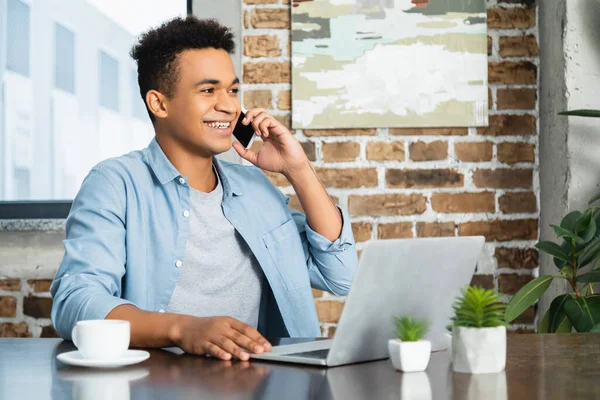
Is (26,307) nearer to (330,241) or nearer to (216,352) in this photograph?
(330,241)

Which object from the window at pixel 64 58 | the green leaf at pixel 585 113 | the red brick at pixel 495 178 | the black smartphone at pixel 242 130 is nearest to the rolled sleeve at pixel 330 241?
the black smartphone at pixel 242 130

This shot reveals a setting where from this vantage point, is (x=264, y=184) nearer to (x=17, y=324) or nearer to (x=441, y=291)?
(x=441, y=291)

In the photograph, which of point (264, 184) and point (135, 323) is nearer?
point (135, 323)

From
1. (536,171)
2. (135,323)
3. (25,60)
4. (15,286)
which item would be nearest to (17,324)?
(15,286)

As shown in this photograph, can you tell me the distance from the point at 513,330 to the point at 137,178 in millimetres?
1529

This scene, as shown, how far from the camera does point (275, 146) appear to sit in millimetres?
2023

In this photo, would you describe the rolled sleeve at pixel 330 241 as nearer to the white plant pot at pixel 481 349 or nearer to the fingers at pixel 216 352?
the fingers at pixel 216 352

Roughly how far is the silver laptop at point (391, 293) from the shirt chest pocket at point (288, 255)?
0.61 metres

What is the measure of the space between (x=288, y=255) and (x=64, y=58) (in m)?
1.46

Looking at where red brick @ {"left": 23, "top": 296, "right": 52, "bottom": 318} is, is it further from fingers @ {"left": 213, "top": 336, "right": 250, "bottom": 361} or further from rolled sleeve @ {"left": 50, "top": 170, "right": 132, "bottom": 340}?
fingers @ {"left": 213, "top": 336, "right": 250, "bottom": 361}

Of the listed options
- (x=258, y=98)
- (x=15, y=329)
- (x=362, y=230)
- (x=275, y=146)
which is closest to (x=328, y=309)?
(x=362, y=230)

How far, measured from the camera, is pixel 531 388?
97 cm

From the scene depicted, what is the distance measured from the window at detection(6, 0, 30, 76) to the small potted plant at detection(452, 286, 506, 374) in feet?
7.52

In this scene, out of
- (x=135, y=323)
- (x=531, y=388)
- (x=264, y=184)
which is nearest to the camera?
(x=531, y=388)
